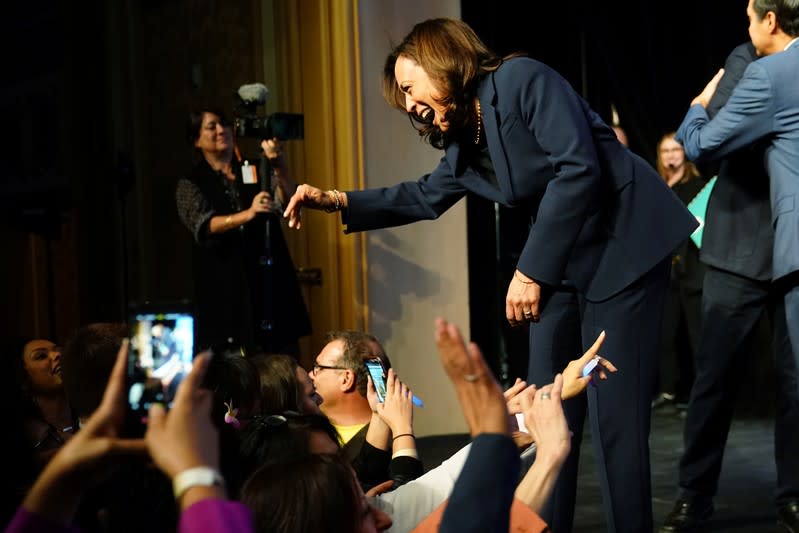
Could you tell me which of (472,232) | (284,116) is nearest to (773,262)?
(284,116)

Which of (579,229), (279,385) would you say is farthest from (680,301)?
(579,229)

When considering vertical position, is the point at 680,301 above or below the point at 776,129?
below

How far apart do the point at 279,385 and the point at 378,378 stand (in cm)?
31

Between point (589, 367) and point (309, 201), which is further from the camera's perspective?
point (309, 201)

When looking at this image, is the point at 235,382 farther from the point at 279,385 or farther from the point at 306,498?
the point at 306,498

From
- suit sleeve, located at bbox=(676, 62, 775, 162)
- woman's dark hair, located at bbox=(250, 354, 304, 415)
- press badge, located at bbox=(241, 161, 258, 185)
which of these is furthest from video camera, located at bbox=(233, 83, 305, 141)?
suit sleeve, located at bbox=(676, 62, 775, 162)

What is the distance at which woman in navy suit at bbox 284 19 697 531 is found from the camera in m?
2.29

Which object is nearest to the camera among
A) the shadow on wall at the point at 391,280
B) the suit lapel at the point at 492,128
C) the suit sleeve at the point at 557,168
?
the suit sleeve at the point at 557,168

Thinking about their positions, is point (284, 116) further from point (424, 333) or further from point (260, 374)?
point (260, 374)

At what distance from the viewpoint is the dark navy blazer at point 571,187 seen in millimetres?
2254

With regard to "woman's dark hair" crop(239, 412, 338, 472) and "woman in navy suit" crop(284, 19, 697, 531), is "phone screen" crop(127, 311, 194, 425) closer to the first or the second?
"woman's dark hair" crop(239, 412, 338, 472)

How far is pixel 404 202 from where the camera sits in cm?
266

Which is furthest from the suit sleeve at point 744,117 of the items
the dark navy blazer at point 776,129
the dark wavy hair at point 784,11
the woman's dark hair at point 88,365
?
the woman's dark hair at point 88,365

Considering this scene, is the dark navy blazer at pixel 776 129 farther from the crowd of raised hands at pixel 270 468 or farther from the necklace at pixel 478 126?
the crowd of raised hands at pixel 270 468
